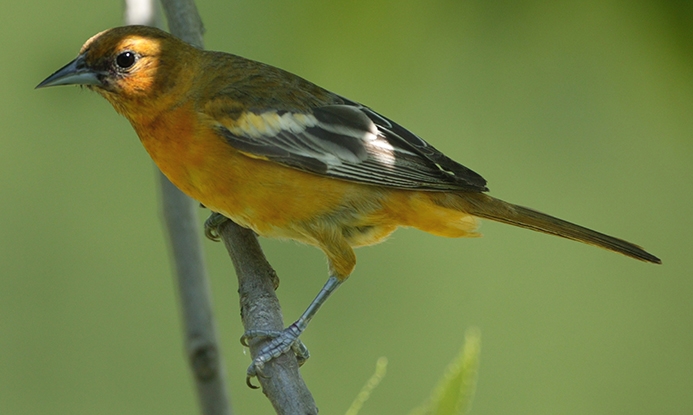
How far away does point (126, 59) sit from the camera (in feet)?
10.4

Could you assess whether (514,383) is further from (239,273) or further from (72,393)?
(239,273)

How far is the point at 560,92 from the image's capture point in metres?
6.18

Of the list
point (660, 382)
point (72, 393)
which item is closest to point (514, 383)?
point (660, 382)

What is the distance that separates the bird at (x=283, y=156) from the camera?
3.15 meters

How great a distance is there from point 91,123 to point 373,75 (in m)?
2.51

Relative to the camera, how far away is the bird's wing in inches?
127

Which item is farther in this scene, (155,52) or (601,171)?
(601,171)

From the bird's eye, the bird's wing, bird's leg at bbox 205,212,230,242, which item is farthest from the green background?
the bird's eye

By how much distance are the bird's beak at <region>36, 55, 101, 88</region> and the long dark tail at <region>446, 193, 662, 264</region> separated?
4.91 feet

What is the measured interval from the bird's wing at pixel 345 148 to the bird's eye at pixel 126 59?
42 cm

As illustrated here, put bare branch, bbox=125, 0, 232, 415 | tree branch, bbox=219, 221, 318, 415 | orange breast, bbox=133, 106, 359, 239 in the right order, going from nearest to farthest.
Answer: tree branch, bbox=219, 221, 318, 415, bare branch, bbox=125, 0, 232, 415, orange breast, bbox=133, 106, 359, 239

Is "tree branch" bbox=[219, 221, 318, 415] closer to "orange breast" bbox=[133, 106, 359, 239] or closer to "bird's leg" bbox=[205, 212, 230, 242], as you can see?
"bird's leg" bbox=[205, 212, 230, 242]

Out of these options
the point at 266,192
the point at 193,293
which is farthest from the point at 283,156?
the point at 193,293

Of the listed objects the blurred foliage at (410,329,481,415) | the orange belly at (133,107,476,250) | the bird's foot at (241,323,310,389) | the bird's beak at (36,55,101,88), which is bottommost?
the blurred foliage at (410,329,481,415)
